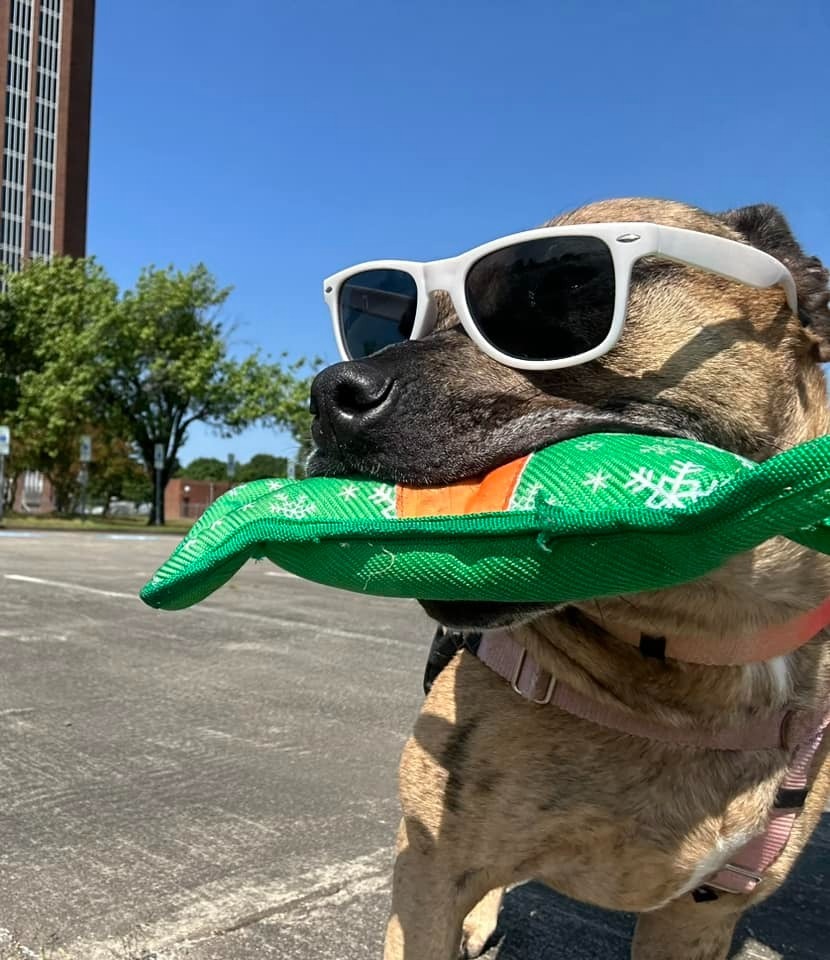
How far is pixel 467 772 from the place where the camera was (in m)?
1.73

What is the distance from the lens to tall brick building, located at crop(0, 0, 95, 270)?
59.8 meters

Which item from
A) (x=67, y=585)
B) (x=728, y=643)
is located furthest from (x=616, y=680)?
(x=67, y=585)

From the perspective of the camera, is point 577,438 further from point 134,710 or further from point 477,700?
point 134,710

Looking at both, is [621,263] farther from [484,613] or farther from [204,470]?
[204,470]

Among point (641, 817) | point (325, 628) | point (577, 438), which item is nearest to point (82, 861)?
point (641, 817)

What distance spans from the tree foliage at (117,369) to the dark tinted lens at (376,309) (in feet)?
96.1

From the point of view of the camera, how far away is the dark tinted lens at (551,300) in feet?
5.46

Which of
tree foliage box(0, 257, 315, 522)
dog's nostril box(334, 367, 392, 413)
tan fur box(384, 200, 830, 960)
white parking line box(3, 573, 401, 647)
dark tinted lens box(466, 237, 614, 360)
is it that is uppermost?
tree foliage box(0, 257, 315, 522)

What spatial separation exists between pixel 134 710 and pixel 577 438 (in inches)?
132

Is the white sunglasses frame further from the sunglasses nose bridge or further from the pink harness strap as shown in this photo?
the pink harness strap

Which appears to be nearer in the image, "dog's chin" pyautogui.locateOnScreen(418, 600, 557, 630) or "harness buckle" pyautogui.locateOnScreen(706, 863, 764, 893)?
"dog's chin" pyautogui.locateOnScreen(418, 600, 557, 630)

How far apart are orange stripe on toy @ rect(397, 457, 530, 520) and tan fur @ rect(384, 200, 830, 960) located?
0.86 ft

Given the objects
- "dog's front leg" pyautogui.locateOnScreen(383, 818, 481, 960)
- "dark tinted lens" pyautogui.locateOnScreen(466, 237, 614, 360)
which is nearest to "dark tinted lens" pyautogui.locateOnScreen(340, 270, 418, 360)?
"dark tinted lens" pyautogui.locateOnScreen(466, 237, 614, 360)

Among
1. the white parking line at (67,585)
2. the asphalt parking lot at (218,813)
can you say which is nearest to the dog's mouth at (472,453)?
the asphalt parking lot at (218,813)
